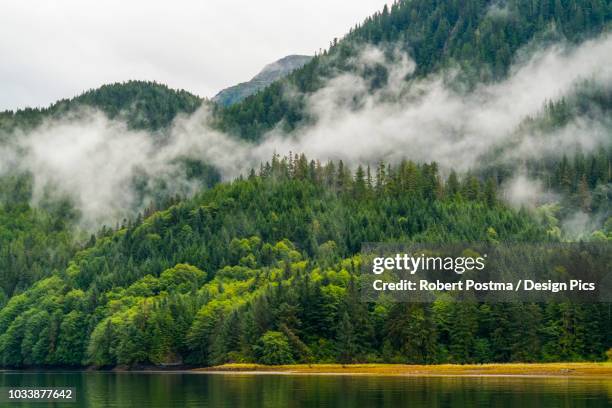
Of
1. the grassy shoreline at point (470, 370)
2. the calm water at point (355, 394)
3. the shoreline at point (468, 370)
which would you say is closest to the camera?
the calm water at point (355, 394)

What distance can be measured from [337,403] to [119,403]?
25.4 meters

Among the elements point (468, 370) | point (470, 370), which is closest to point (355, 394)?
point (470, 370)

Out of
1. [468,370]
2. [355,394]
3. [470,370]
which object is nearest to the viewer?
[355,394]

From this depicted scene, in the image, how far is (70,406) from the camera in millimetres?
103062

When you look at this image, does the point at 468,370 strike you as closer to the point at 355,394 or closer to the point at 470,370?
the point at 470,370

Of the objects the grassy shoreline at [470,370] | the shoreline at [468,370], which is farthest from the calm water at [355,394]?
the grassy shoreline at [470,370]

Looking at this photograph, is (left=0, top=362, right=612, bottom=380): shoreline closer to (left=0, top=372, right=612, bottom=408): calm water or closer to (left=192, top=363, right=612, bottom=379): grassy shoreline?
(left=192, top=363, right=612, bottom=379): grassy shoreline

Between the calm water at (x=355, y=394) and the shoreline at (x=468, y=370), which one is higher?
the calm water at (x=355, y=394)

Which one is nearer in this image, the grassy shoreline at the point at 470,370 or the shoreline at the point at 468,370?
the shoreline at the point at 468,370

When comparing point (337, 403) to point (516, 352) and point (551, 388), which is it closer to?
point (551, 388)

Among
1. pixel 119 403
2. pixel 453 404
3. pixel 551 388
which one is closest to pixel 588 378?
pixel 551 388

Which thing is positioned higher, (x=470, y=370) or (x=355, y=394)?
(x=355, y=394)

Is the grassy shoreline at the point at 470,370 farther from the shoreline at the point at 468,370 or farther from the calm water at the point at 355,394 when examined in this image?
the calm water at the point at 355,394

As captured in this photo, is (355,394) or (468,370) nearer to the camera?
(355,394)
